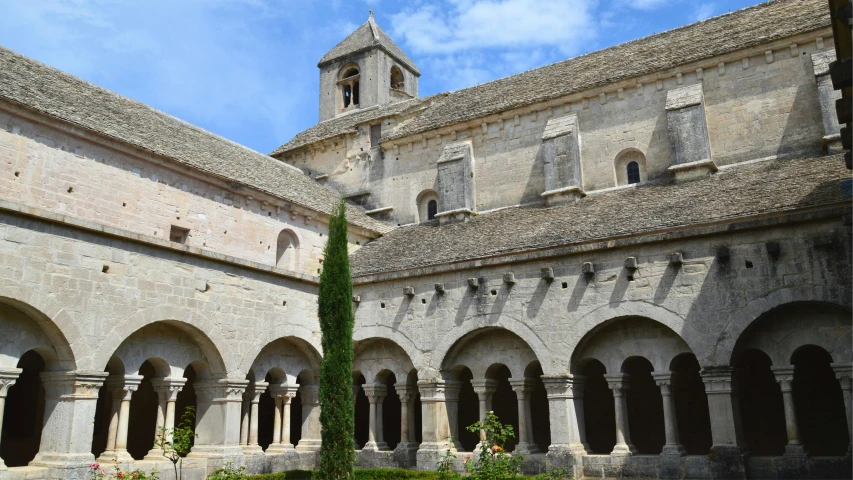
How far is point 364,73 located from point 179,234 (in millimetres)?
14570

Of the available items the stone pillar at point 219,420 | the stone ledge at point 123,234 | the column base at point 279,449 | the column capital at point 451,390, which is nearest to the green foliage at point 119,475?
the stone pillar at point 219,420

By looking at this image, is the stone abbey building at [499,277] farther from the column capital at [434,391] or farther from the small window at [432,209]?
the small window at [432,209]

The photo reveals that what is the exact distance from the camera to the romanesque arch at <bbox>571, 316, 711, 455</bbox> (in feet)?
45.5

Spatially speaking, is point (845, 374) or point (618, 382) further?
point (618, 382)

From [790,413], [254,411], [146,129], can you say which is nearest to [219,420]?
[254,411]

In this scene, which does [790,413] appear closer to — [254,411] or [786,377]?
[786,377]

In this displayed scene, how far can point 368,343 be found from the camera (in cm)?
1778

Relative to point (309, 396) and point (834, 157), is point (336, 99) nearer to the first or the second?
point (309, 396)

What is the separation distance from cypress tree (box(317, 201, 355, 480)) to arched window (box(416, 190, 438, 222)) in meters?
Result: 8.94

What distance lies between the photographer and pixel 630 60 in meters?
20.7

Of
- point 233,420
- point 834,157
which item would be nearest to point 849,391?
point 834,157

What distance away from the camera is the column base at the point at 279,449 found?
52.1 feet

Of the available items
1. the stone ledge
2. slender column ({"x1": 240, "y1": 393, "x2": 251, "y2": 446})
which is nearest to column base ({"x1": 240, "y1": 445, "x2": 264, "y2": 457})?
slender column ({"x1": 240, "y1": 393, "x2": 251, "y2": 446})

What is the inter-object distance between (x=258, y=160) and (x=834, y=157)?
16693 mm
